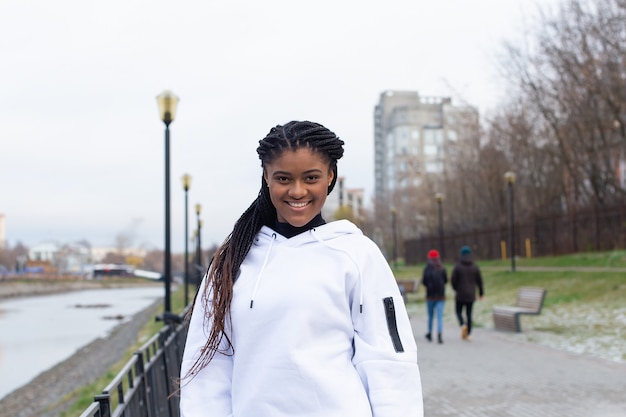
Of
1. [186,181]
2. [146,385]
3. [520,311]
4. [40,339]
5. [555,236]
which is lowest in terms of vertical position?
[40,339]

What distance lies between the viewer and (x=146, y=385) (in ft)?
16.2

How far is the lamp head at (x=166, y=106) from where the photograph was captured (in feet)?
38.5

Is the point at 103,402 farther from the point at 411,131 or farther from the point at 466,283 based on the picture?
the point at 411,131

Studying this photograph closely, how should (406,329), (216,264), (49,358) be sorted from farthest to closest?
(49,358) < (216,264) < (406,329)

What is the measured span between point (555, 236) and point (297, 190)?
30422 mm

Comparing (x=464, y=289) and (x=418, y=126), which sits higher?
(x=418, y=126)

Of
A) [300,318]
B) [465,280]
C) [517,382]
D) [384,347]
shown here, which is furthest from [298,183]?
[465,280]

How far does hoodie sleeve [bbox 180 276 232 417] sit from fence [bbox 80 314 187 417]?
50 cm

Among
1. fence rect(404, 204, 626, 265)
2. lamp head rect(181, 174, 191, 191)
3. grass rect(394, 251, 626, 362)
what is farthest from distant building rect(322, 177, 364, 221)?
fence rect(404, 204, 626, 265)

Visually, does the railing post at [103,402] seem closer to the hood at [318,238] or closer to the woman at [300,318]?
the woman at [300,318]

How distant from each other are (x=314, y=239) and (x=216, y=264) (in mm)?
359

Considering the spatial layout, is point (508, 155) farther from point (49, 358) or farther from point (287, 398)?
point (287, 398)

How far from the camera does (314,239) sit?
7.21 ft

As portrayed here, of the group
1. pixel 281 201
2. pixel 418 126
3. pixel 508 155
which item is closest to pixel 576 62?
pixel 508 155
